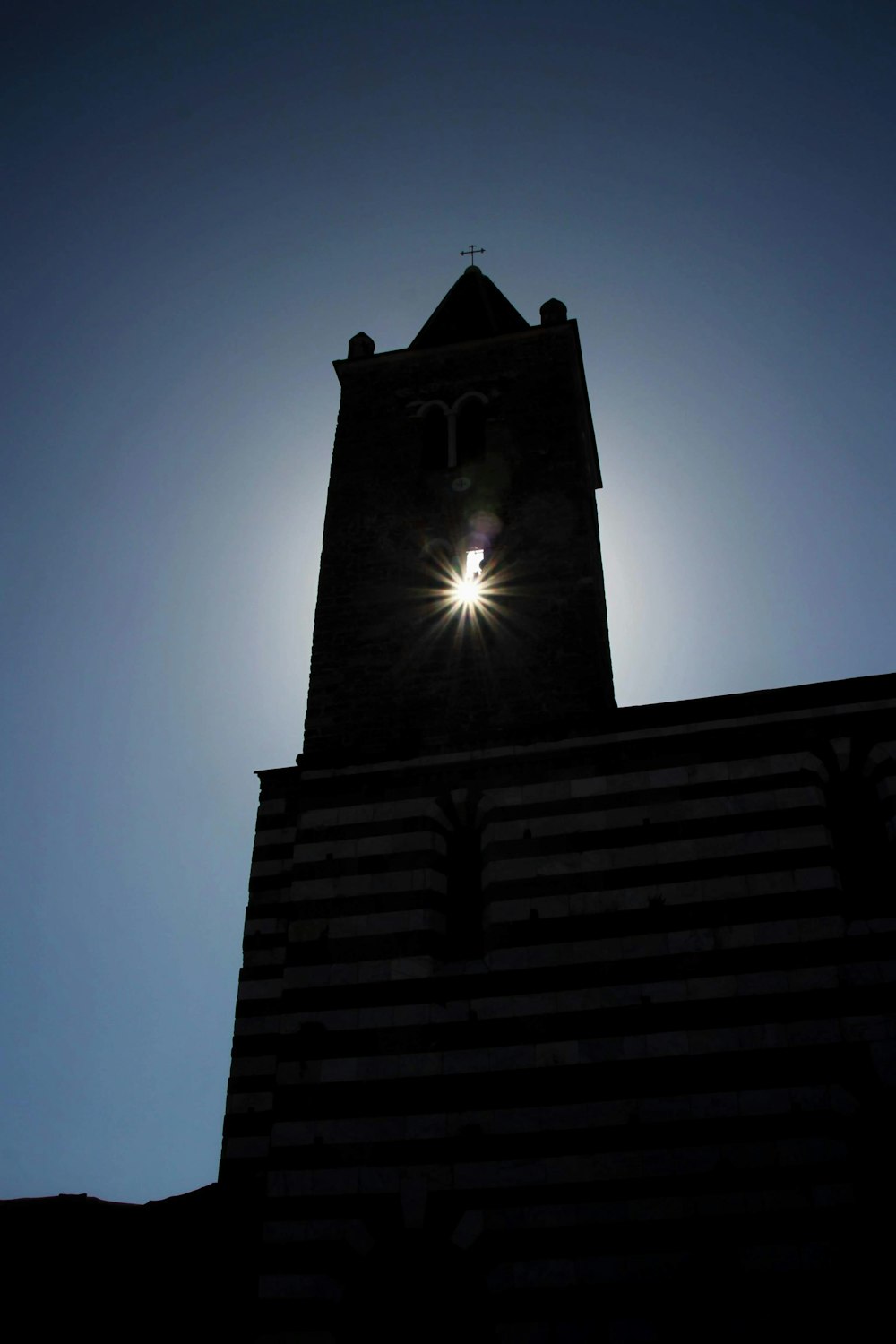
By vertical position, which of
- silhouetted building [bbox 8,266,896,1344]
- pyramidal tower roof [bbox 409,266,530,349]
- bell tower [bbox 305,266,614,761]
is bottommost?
silhouetted building [bbox 8,266,896,1344]

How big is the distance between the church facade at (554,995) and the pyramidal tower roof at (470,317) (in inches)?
225

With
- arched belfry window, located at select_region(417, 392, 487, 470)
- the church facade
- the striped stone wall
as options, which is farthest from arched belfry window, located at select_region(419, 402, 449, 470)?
the striped stone wall

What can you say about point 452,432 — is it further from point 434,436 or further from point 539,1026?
point 539,1026

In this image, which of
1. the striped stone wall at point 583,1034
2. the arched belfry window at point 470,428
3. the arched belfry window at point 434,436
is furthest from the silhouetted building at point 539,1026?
the arched belfry window at point 434,436

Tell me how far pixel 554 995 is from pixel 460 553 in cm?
740

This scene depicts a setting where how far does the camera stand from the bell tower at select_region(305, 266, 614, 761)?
15.9 metres

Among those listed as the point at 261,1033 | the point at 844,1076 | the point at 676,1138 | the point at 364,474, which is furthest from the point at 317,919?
the point at 364,474

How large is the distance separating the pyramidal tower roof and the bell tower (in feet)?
0.29

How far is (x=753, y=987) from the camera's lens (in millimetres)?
12539

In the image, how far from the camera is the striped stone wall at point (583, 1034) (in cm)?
1138

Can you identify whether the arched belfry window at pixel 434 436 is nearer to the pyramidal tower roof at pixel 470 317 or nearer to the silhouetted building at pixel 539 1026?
the pyramidal tower roof at pixel 470 317

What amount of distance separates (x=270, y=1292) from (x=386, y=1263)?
126 cm

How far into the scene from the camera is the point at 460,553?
17.7 m

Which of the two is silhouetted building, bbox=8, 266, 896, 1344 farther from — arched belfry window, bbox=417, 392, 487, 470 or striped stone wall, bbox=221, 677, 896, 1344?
arched belfry window, bbox=417, 392, 487, 470
